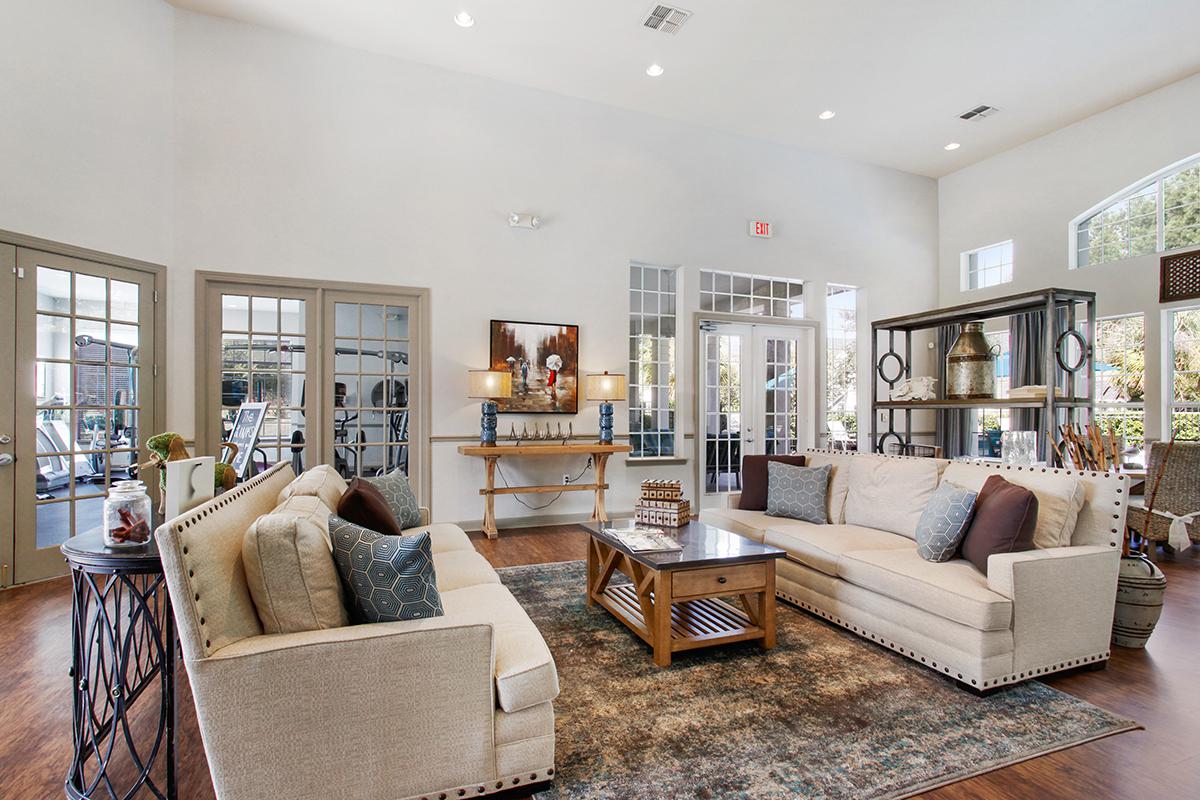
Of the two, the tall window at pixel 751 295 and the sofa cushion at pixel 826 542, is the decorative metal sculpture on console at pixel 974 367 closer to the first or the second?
the sofa cushion at pixel 826 542

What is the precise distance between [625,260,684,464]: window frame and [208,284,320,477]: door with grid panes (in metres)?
2.99

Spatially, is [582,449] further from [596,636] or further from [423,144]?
[423,144]

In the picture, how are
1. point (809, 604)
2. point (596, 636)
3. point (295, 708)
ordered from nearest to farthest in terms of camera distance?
point (295, 708) → point (596, 636) → point (809, 604)

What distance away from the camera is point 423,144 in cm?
528

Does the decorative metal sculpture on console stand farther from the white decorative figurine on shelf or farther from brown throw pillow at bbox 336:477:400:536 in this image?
brown throw pillow at bbox 336:477:400:536

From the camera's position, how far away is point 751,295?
6.71 metres

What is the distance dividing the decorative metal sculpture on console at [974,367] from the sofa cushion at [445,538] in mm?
3815

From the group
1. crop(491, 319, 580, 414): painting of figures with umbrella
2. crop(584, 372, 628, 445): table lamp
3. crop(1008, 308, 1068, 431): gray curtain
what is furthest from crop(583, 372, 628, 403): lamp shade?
crop(1008, 308, 1068, 431): gray curtain

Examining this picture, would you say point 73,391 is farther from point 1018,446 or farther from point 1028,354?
point 1028,354

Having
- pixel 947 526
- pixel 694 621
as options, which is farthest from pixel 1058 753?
pixel 694 621

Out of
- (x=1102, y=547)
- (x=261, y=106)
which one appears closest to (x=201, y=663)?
(x=1102, y=547)

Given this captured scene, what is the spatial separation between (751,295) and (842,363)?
157cm

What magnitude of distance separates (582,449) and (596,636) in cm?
252

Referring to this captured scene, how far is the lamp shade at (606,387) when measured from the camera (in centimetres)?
553
